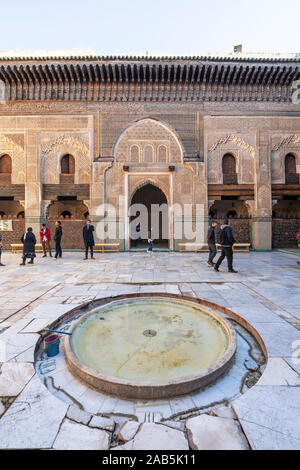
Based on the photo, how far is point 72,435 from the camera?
1258mm

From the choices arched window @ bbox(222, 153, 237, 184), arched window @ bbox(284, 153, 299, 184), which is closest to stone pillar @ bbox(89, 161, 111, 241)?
arched window @ bbox(222, 153, 237, 184)

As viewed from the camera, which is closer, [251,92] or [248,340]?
[248,340]

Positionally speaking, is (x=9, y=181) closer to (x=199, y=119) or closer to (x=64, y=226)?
(x=64, y=226)

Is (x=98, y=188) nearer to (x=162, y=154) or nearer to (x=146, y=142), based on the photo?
(x=146, y=142)

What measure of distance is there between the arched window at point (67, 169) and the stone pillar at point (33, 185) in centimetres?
102

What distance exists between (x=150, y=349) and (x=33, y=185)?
10.1m

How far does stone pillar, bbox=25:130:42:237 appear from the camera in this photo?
9961mm

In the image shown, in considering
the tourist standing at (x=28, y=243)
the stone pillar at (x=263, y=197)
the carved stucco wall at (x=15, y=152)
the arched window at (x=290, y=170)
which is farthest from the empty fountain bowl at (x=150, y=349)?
the arched window at (x=290, y=170)

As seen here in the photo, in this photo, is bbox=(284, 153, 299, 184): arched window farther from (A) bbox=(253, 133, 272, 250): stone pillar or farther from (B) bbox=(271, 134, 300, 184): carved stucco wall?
(A) bbox=(253, 133, 272, 250): stone pillar

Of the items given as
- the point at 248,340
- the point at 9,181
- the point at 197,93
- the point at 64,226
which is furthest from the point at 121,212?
the point at 248,340

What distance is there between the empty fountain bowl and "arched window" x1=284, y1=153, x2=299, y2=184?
9.94 metres

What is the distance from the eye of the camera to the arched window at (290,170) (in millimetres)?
10250

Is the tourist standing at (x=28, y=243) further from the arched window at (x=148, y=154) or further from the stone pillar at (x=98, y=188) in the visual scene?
the arched window at (x=148, y=154)

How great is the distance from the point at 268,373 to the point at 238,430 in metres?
0.72
